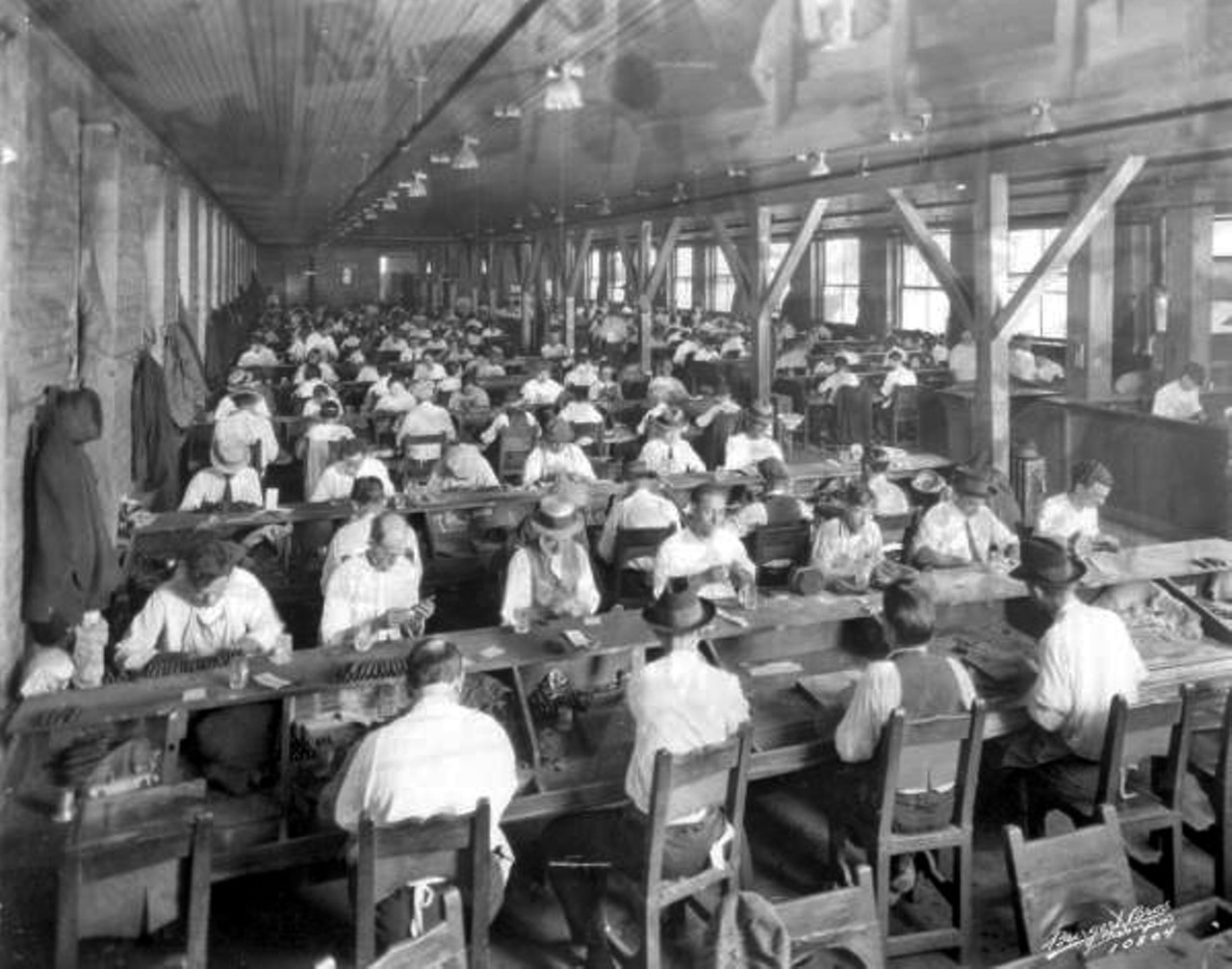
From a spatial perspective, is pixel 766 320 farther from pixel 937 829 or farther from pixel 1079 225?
pixel 937 829

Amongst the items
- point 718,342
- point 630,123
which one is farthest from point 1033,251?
point 630,123

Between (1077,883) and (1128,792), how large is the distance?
1445 millimetres

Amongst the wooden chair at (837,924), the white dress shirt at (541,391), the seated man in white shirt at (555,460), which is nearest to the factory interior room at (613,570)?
the wooden chair at (837,924)

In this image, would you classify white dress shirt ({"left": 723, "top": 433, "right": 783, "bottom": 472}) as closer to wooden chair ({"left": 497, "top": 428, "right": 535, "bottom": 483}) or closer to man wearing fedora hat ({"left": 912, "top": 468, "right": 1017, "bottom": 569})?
wooden chair ({"left": 497, "top": 428, "right": 535, "bottom": 483})

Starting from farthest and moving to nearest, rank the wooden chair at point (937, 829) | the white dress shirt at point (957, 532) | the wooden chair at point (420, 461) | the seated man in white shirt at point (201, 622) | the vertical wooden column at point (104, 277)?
the wooden chair at point (420, 461) < the vertical wooden column at point (104, 277) < the white dress shirt at point (957, 532) < the seated man in white shirt at point (201, 622) < the wooden chair at point (937, 829)

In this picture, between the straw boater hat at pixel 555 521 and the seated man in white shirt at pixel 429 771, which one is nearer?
the seated man in white shirt at pixel 429 771

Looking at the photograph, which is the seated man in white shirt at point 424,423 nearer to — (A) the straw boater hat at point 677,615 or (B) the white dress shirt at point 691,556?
(B) the white dress shirt at point 691,556

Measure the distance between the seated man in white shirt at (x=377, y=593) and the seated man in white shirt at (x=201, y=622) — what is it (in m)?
0.35

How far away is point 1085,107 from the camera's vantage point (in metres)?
8.41

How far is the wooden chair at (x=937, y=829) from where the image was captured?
13.6ft

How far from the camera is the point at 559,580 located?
20.3ft

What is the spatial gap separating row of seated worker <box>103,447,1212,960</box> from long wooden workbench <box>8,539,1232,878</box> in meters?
0.17

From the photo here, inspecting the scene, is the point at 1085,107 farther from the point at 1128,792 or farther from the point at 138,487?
the point at 138,487

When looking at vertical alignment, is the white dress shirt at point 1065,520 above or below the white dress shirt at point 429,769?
above
